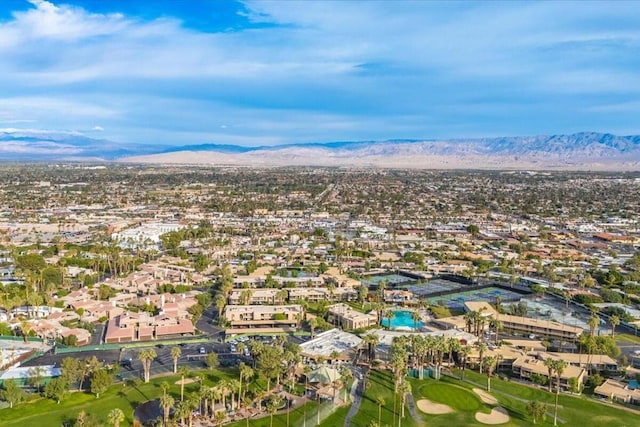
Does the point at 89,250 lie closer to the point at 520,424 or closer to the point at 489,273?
the point at 489,273

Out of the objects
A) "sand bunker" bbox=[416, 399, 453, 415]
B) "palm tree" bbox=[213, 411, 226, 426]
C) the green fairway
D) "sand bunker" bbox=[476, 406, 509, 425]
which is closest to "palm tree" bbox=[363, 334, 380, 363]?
the green fairway

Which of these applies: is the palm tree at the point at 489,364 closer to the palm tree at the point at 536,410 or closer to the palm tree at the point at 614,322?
the palm tree at the point at 536,410

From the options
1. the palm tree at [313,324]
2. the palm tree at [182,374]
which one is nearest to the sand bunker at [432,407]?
the palm tree at [313,324]

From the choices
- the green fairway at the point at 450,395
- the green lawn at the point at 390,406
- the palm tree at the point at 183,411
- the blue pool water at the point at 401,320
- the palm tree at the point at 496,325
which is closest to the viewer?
the palm tree at the point at 183,411

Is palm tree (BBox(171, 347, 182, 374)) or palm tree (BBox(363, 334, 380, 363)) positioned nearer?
palm tree (BBox(171, 347, 182, 374))

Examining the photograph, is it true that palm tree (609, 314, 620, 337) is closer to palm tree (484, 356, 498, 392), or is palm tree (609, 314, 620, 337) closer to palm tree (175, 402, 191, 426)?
palm tree (484, 356, 498, 392)

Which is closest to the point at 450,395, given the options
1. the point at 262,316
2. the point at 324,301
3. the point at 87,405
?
the point at 262,316

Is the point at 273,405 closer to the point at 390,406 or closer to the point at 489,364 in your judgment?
the point at 390,406
